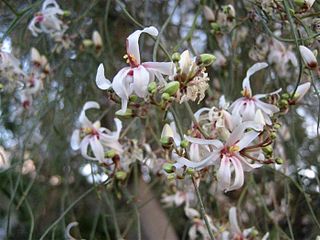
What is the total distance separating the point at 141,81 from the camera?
0.75 metres

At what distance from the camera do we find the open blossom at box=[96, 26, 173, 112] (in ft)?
2.46

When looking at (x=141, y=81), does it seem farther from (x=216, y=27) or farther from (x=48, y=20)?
(x=48, y=20)

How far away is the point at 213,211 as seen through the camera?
162 cm

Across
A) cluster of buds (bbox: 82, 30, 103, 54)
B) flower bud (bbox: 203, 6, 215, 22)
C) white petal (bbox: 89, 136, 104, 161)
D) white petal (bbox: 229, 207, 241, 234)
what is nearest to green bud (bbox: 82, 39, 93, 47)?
cluster of buds (bbox: 82, 30, 103, 54)

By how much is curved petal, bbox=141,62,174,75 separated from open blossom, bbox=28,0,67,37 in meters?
0.62

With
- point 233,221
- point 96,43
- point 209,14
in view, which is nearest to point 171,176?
point 233,221

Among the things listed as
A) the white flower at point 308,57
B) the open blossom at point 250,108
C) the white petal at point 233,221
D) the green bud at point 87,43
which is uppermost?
the green bud at point 87,43

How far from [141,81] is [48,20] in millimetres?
658

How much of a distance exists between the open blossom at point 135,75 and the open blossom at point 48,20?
1.94ft

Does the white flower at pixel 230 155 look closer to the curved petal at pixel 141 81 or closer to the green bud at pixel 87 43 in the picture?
the curved petal at pixel 141 81

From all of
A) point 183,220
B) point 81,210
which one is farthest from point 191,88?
point 81,210

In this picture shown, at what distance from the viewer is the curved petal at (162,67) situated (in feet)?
2.44

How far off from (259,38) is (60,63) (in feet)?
1.53

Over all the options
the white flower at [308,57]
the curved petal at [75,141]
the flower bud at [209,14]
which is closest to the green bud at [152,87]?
the white flower at [308,57]
